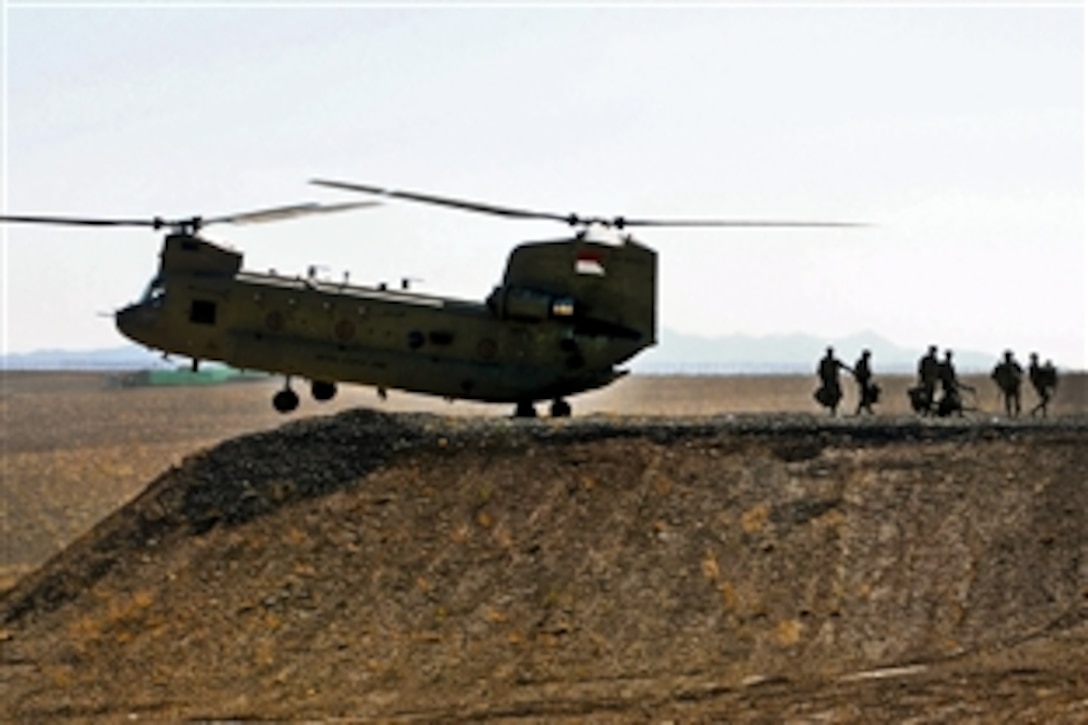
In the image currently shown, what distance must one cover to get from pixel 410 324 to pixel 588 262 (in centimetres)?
369

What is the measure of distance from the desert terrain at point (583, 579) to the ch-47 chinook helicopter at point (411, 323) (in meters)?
2.70

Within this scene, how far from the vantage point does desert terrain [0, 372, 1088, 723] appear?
61.4ft

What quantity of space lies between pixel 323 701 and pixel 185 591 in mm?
4574

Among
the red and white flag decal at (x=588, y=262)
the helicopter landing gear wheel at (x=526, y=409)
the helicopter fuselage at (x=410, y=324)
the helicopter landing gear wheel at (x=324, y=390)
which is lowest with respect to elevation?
the helicopter landing gear wheel at (x=526, y=409)

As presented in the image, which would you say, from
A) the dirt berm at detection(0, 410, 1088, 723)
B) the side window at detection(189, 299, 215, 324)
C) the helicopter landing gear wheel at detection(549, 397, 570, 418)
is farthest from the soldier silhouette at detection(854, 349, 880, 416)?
the side window at detection(189, 299, 215, 324)

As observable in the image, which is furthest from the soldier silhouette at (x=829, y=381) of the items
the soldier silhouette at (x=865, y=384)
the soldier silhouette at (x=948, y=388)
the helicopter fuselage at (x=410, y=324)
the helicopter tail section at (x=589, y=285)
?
the helicopter fuselage at (x=410, y=324)

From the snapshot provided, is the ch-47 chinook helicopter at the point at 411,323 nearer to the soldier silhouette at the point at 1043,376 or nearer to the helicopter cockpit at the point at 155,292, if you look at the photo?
the helicopter cockpit at the point at 155,292

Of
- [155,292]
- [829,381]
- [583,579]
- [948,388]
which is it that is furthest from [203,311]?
[948,388]

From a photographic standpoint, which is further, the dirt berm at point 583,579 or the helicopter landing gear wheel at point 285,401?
the helicopter landing gear wheel at point 285,401

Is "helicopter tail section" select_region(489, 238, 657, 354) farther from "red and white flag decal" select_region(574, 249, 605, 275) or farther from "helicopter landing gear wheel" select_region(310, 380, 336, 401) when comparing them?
"helicopter landing gear wheel" select_region(310, 380, 336, 401)

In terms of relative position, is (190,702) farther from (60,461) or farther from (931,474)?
(60,461)

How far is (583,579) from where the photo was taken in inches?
862

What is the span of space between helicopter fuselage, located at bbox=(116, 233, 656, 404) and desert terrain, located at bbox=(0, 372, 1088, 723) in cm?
269

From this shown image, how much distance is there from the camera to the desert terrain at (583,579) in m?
18.7
